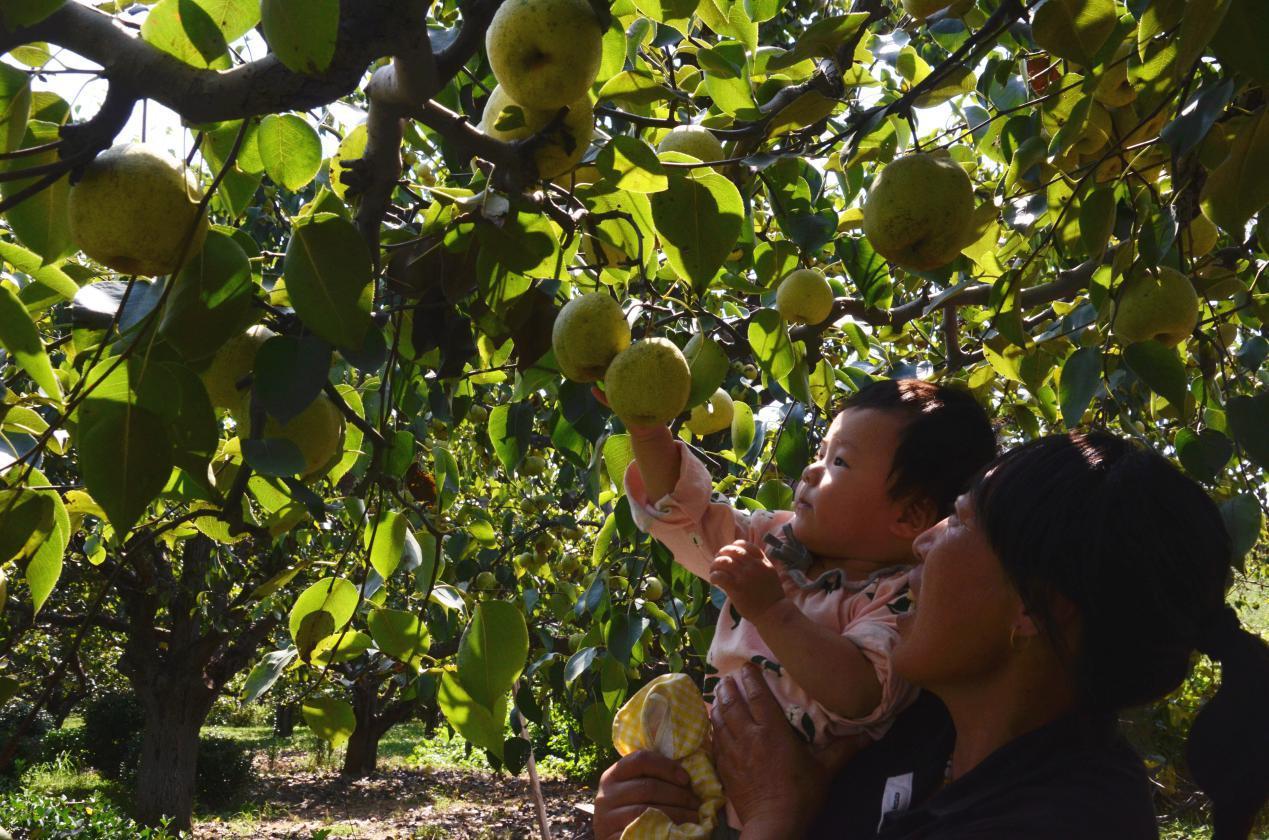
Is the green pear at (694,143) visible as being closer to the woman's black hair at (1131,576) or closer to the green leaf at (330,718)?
the woman's black hair at (1131,576)

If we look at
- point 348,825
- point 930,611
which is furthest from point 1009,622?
point 348,825

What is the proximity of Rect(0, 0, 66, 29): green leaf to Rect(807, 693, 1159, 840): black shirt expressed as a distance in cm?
111

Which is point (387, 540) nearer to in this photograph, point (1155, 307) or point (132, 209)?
point (132, 209)

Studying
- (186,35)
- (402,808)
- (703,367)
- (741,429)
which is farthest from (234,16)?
(402,808)

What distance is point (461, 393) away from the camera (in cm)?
228

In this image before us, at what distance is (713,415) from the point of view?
212 centimetres

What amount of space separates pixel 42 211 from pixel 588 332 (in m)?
0.64

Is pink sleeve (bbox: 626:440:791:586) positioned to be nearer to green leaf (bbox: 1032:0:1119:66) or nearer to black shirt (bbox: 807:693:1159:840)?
black shirt (bbox: 807:693:1159:840)

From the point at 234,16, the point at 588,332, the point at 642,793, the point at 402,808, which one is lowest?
the point at 402,808

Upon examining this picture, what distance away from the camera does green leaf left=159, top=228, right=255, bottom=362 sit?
927 millimetres

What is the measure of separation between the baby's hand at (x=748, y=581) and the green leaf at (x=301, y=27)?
1.02 meters

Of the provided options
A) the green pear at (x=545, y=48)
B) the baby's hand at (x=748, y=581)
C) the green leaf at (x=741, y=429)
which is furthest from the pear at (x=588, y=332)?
the green leaf at (x=741, y=429)

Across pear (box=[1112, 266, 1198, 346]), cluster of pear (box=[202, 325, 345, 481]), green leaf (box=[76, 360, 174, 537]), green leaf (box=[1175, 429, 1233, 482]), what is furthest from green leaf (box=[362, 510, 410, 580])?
green leaf (box=[1175, 429, 1233, 482])

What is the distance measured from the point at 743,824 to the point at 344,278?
3.35 feet
